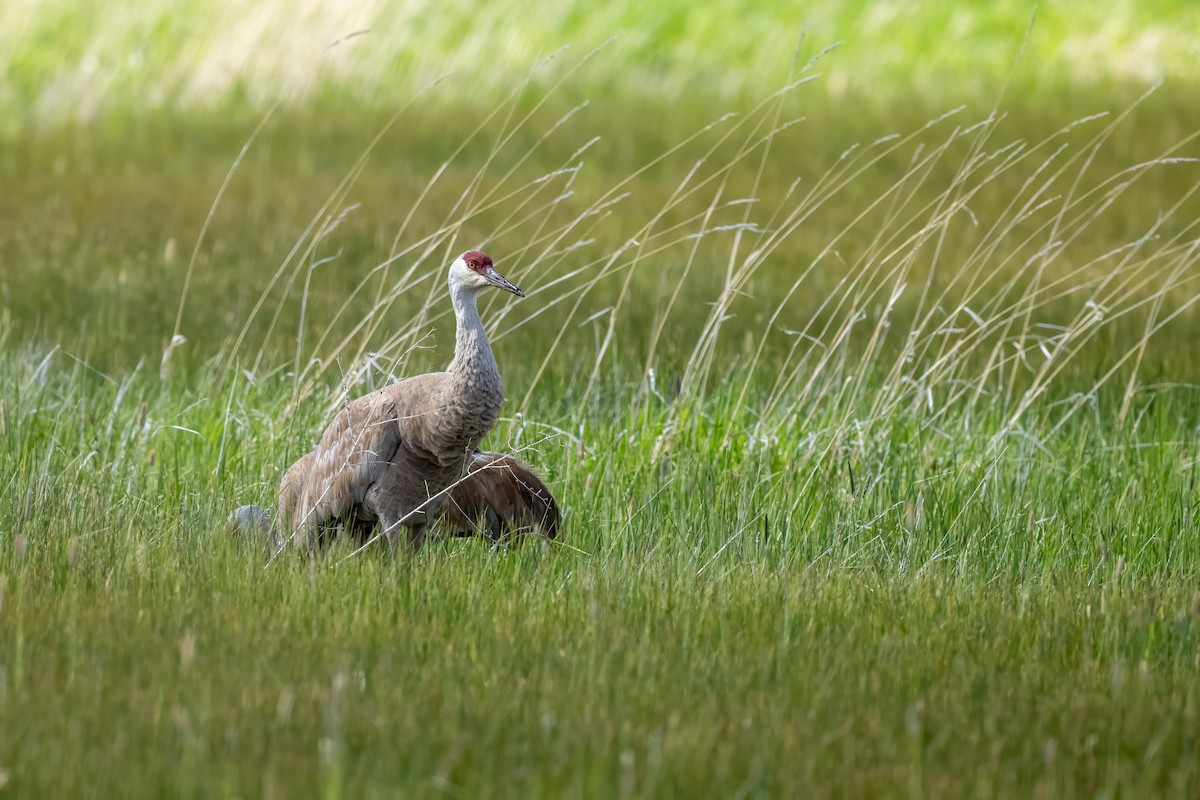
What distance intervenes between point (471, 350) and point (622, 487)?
1206 mm

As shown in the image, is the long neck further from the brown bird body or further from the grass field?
the grass field

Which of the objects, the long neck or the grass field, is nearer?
the grass field

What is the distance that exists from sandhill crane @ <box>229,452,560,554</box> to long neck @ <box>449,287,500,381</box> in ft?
1.46

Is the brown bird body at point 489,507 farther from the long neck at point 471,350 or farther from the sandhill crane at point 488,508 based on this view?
the long neck at point 471,350

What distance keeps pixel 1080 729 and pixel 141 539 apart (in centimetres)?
269

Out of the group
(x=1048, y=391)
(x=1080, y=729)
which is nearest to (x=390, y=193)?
(x=1048, y=391)

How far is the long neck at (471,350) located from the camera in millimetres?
4793

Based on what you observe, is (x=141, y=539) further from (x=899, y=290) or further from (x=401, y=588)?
(x=899, y=290)

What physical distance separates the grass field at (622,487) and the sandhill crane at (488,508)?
0.12 m

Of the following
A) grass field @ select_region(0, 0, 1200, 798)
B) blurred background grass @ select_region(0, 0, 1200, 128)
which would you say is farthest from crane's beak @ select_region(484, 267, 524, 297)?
blurred background grass @ select_region(0, 0, 1200, 128)

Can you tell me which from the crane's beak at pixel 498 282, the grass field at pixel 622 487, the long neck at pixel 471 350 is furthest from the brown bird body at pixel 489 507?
the crane's beak at pixel 498 282

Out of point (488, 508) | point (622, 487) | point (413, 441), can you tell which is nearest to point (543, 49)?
point (622, 487)

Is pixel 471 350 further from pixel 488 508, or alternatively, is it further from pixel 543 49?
pixel 543 49

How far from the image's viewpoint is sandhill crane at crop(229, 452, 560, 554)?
205 inches
